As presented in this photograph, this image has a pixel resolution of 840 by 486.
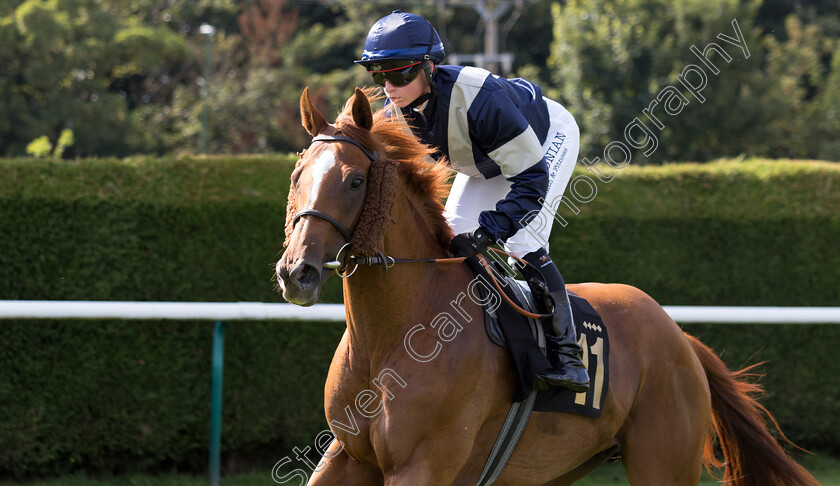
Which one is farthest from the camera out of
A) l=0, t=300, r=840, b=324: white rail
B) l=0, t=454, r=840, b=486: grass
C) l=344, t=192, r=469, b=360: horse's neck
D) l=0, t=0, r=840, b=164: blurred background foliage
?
l=0, t=0, r=840, b=164: blurred background foliage

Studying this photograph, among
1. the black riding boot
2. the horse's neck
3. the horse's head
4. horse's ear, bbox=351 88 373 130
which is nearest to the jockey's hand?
the horse's neck

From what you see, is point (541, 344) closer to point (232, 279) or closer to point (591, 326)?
point (591, 326)

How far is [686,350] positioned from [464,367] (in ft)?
3.70

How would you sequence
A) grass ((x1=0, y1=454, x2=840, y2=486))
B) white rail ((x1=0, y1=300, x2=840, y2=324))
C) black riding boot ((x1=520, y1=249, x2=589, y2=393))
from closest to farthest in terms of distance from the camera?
black riding boot ((x1=520, y1=249, x2=589, y2=393)) < white rail ((x1=0, y1=300, x2=840, y2=324)) < grass ((x1=0, y1=454, x2=840, y2=486))

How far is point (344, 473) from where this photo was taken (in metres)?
2.66

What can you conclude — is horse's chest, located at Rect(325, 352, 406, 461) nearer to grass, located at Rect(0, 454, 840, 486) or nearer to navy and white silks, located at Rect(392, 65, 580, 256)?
navy and white silks, located at Rect(392, 65, 580, 256)

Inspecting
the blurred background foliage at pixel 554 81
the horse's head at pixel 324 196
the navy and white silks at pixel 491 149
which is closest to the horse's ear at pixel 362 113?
the horse's head at pixel 324 196

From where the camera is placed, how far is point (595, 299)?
3.26 meters

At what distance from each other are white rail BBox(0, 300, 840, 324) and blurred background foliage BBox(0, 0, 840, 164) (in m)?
10.3

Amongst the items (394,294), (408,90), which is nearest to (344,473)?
(394,294)

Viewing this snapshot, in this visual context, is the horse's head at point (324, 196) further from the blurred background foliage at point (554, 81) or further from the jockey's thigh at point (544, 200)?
the blurred background foliage at point (554, 81)

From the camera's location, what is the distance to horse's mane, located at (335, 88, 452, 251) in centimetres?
248

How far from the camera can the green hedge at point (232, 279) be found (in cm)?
462

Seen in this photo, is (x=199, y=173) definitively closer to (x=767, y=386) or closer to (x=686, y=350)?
(x=686, y=350)
